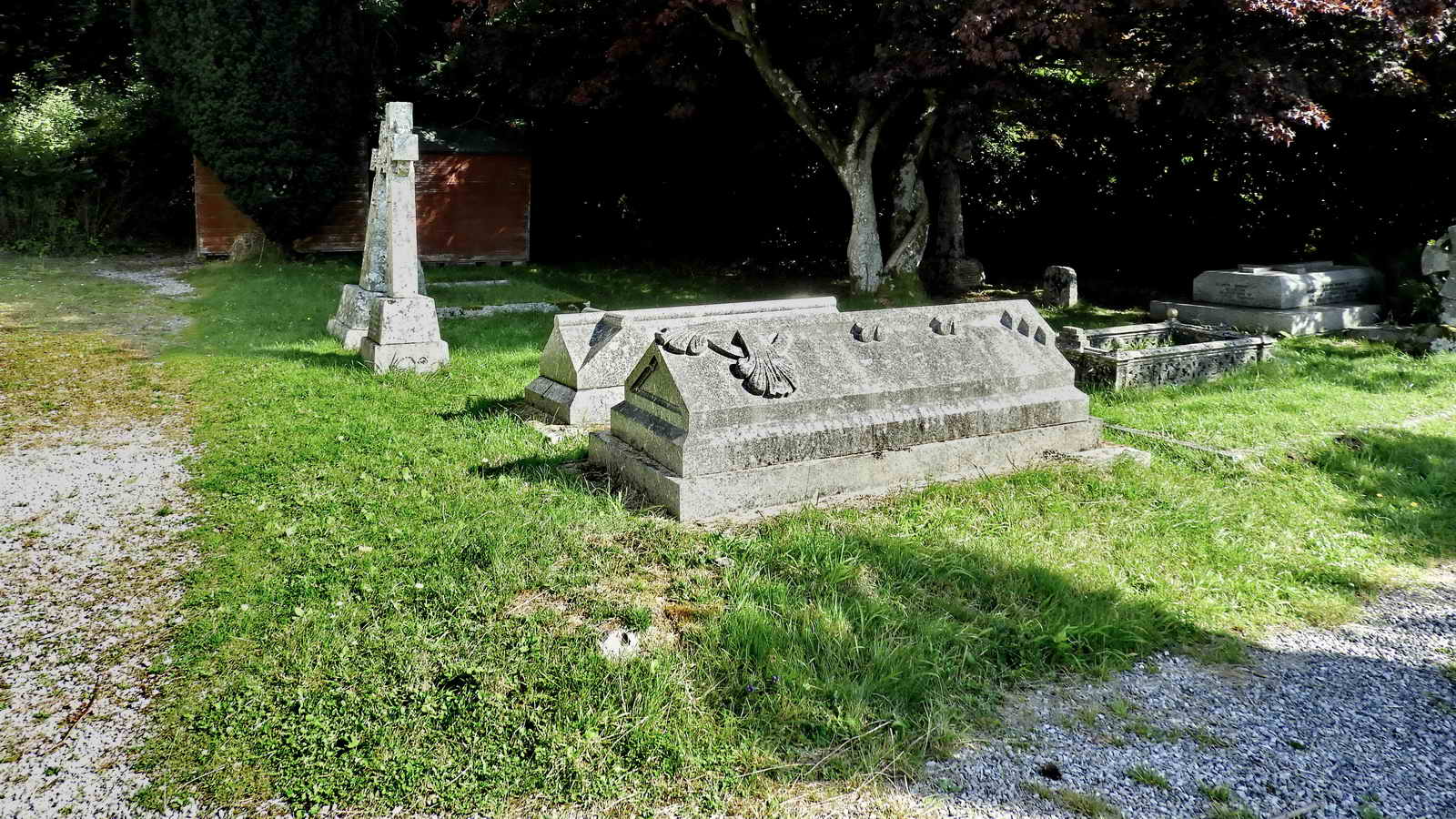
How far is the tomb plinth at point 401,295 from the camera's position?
830cm

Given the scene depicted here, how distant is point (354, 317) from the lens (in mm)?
9484

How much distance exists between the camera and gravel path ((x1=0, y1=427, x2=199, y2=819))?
2.88 metres

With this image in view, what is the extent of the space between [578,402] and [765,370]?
195 cm

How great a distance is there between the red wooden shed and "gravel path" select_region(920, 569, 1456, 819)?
16.0 meters

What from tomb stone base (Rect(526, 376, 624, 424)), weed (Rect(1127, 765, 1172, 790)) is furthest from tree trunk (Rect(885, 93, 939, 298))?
weed (Rect(1127, 765, 1172, 790))

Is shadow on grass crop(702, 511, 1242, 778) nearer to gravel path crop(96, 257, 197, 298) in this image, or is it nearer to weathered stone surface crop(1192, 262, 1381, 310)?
weathered stone surface crop(1192, 262, 1381, 310)

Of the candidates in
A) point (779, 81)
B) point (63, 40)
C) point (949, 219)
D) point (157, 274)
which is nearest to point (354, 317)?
point (779, 81)

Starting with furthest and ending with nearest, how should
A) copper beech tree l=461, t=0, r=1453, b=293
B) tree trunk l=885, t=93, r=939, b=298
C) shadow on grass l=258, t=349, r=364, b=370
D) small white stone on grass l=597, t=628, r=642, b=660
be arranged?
tree trunk l=885, t=93, r=939, b=298, copper beech tree l=461, t=0, r=1453, b=293, shadow on grass l=258, t=349, r=364, b=370, small white stone on grass l=597, t=628, r=642, b=660

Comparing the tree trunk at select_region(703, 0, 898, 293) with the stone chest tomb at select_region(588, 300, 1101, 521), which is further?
the tree trunk at select_region(703, 0, 898, 293)

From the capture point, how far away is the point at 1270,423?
6887 mm

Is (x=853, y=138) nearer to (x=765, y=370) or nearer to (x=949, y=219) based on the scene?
(x=949, y=219)

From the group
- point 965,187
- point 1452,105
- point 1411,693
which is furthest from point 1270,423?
point 965,187

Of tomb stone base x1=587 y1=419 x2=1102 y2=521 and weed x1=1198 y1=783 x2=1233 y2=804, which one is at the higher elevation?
tomb stone base x1=587 y1=419 x2=1102 y2=521

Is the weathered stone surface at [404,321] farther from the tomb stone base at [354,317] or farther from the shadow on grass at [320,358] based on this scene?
the tomb stone base at [354,317]
